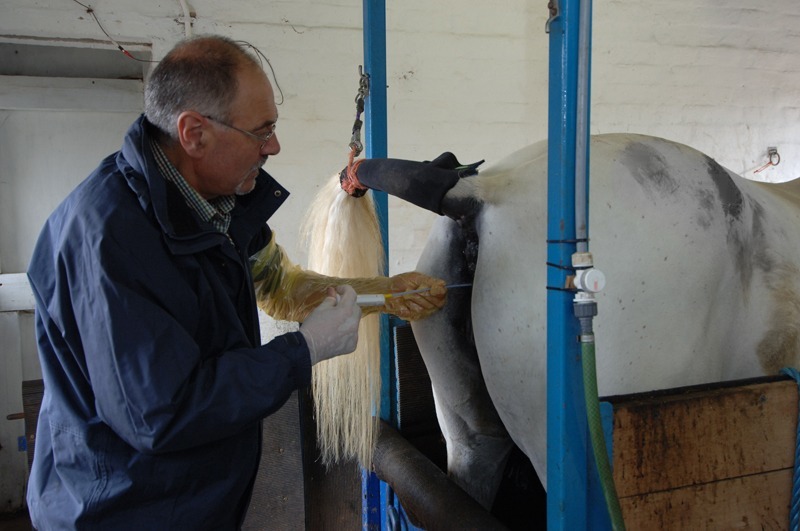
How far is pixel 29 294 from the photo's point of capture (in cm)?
266

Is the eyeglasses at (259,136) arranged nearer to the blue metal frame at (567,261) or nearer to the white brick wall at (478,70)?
the blue metal frame at (567,261)

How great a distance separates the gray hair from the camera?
2.58ft

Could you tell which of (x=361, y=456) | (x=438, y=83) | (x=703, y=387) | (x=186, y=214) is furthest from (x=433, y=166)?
(x=438, y=83)

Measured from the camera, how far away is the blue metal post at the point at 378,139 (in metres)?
1.41

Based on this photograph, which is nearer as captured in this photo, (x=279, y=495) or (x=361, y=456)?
(x=361, y=456)

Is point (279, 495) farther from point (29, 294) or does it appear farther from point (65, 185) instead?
point (65, 185)

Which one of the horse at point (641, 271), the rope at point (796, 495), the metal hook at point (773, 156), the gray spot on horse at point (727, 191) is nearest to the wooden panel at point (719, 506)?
the rope at point (796, 495)

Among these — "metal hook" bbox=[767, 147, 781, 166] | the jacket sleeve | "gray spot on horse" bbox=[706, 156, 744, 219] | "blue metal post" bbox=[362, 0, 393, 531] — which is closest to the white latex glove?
the jacket sleeve

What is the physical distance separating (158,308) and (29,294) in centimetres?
241

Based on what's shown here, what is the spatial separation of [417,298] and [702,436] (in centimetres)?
50

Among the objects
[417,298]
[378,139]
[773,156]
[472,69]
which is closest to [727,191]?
[417,298]

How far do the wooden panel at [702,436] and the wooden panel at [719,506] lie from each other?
0.01 metres

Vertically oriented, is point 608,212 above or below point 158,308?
above

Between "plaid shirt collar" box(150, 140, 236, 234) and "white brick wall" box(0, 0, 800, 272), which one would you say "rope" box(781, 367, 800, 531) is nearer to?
"plaid shirt collar" box(150, 140, 236, 234)
